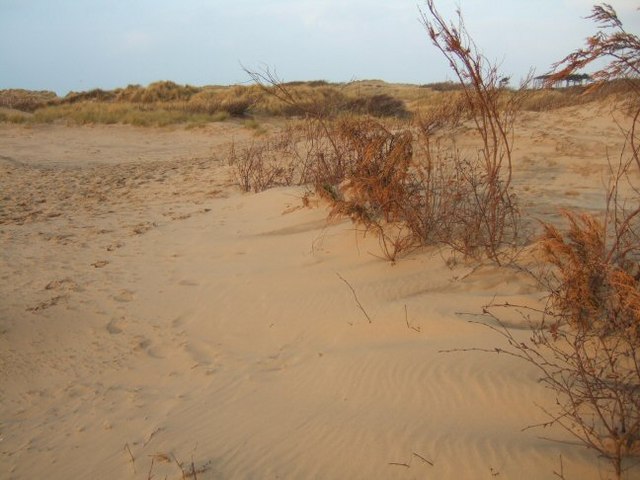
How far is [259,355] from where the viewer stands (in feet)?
11.8

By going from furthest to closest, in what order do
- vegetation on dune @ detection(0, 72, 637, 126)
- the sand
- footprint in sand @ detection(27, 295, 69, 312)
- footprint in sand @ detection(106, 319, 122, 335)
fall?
vegetation on dune @ detection(0, 72, 637, 126), footprint in sand @ detection(27, 295, 69, 312), footprint in sand @ detection(106, 319, 122, 335), the sand

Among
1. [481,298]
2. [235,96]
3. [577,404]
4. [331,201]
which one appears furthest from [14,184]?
[235,96]

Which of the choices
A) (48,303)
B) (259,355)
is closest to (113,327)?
(48,303)

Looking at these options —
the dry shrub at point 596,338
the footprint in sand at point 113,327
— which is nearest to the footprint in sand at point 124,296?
the footprint in sand at point 113,327

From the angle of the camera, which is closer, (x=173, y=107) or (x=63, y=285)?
(x=63, y=285)

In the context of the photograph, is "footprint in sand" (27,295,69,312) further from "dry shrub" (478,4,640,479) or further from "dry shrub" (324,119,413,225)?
"dry shrub" (478,4,640,479)

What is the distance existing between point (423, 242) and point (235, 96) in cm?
2128

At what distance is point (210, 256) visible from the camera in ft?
18.9

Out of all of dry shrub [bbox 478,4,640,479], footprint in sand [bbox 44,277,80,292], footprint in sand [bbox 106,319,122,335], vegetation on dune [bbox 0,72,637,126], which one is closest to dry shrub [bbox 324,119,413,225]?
dry shrub [bbox 478,4,640,479]

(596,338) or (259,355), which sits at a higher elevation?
(596,338)

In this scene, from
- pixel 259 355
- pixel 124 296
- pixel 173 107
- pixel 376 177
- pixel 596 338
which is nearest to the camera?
pixel 596 338

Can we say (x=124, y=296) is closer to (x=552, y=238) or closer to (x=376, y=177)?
(x=376, y=177)

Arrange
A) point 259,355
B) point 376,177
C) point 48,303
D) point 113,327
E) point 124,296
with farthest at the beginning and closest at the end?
point 376,177
point 124,296
point 48,303
point 113,327
point 259,355

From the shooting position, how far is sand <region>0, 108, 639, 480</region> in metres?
2.40
